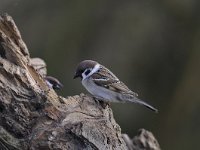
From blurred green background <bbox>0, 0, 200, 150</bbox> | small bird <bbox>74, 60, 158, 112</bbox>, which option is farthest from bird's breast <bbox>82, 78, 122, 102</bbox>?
blurred green background <bbox>0, 0, 200, 150</bbox>

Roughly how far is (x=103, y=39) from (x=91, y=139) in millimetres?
5990

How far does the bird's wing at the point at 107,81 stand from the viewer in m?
5.71

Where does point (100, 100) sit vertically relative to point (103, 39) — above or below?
above

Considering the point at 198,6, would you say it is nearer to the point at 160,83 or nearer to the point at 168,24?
the point at 168,24

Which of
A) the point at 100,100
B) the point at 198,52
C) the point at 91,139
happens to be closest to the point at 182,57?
the point at 198,52

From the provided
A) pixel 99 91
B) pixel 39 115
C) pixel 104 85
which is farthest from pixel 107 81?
pixel 39 115

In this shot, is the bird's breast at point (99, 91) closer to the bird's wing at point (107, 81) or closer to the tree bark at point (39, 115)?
the bird's wing at point (107, 81)

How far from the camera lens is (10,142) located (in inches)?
170

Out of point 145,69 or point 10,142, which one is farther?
point 145,69

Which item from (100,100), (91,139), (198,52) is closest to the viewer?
(91,139)

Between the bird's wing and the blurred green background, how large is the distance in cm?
405

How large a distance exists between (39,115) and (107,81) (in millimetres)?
1403

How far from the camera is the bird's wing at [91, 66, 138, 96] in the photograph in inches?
225

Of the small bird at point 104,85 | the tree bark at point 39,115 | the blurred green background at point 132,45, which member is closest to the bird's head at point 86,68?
the small bird at point 104,85
